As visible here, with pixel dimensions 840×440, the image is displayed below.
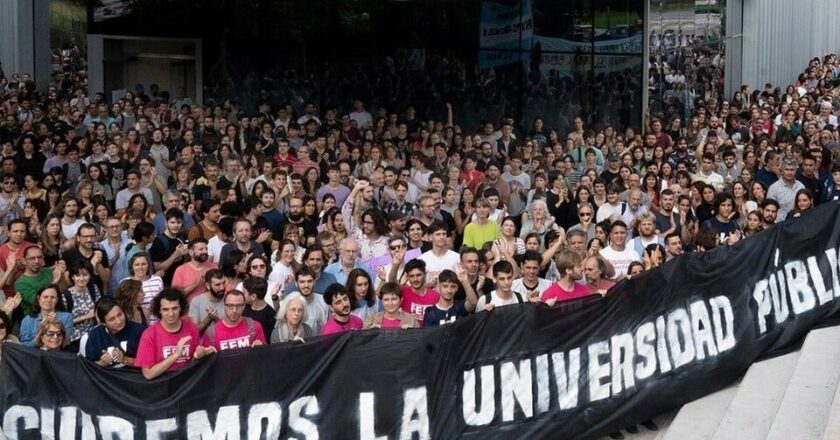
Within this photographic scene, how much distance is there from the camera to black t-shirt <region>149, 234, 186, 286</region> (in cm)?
1248

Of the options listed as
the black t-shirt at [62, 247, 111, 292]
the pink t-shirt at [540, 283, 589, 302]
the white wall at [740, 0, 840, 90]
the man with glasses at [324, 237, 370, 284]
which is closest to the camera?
the pink t-shirt at [540, 283, 589, 302]

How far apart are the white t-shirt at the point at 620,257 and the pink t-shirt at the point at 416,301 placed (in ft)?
7.29

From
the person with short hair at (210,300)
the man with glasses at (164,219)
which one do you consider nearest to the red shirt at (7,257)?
the man with glasses at (164,219)

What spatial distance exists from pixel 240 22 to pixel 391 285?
16.0 metres

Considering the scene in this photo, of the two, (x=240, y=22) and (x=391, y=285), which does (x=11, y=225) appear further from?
(x=240, y=22)

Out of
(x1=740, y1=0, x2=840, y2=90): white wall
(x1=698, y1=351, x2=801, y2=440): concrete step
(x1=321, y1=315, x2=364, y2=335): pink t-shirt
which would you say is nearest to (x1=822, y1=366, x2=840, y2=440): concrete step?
(x1=698, y1=351, x2=801, y2=440): concrete step

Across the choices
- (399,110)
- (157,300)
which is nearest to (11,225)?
(157,300)

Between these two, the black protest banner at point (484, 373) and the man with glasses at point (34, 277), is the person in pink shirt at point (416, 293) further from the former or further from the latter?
the man with glasses at point (34, 277)

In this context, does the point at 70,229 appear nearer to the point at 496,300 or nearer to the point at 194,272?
the point at 194,272

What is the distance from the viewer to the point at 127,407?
28.8ft

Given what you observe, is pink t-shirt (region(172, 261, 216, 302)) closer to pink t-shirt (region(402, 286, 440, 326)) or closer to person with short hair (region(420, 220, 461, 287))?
pink t-shirt (region(402, 286, 440, 326))

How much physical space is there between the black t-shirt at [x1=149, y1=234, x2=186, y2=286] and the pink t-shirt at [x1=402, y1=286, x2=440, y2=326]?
2764 millimetres

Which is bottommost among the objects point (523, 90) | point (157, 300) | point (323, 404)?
point (323, 404)

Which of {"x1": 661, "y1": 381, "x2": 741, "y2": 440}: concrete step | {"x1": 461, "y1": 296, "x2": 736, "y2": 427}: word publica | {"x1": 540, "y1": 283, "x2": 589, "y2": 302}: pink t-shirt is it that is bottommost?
{"x1": 661, "y1": 381, "x2": 741, "y2": 440}: concrete step
